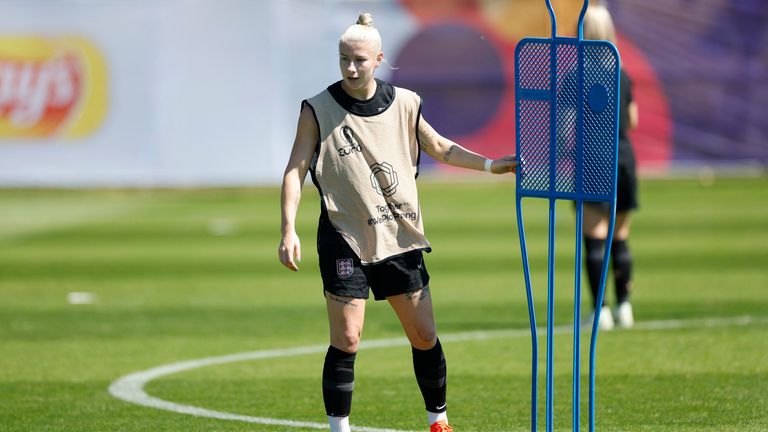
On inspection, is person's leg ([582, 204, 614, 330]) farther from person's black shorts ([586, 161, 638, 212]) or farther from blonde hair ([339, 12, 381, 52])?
blonde hair ([339, 12, 381, 52])

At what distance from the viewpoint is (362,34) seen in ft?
19.7

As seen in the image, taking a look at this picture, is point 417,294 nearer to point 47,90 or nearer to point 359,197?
point 359,197

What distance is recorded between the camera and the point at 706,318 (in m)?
11.0

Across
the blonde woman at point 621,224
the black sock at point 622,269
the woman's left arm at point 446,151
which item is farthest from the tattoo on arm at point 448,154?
the black sock at point 622,269

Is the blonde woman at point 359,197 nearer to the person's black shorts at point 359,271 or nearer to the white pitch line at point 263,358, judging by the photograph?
the person's black shorts at point 359,271

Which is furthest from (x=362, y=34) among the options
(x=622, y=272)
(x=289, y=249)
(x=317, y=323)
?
(x=317, y=323)

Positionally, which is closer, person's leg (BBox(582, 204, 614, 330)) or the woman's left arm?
the woman's left arm

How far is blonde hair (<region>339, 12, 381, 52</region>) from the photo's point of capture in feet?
19.6

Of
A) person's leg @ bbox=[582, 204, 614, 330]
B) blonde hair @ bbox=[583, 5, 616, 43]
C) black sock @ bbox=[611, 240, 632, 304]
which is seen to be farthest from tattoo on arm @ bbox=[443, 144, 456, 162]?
black sock @ bbox=[611, 240, 632, 304]

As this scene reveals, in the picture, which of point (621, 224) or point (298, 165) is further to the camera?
point (621, 224)

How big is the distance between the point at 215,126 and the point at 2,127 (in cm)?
415

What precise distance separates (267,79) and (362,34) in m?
21.4

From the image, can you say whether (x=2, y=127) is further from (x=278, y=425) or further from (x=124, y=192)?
(x=278, y=425)

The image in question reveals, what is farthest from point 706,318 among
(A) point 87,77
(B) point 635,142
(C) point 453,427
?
(A) point 87,77
